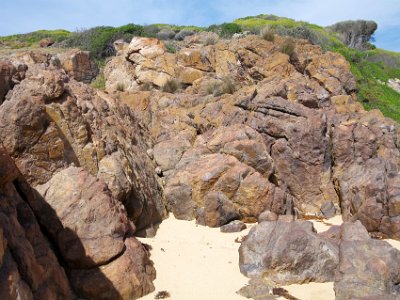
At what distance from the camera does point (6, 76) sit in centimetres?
1226

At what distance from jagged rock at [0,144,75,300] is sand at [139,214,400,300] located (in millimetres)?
2657

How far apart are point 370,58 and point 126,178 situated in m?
48.7

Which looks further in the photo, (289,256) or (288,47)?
(288,47)

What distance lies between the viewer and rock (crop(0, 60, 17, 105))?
1189cm

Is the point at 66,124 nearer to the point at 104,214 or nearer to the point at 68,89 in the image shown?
the point at 68,89

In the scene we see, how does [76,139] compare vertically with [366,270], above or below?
above

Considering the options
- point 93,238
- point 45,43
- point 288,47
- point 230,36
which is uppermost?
point 45,43

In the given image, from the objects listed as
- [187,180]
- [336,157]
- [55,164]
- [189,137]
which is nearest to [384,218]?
[336,157]

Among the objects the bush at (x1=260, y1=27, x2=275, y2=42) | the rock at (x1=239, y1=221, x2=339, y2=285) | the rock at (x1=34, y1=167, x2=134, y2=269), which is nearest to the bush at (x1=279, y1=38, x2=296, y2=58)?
the bush at (x1=260, y1=27, x2=275, y2=42)

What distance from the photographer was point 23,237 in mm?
8180

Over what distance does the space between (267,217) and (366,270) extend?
525 centimetres

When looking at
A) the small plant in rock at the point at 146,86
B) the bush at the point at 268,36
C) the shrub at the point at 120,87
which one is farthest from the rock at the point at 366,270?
the bush at the point at 268,36

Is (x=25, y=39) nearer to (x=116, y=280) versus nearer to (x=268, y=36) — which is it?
(x=268, y=36)

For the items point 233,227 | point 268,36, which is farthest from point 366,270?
point 268,36
